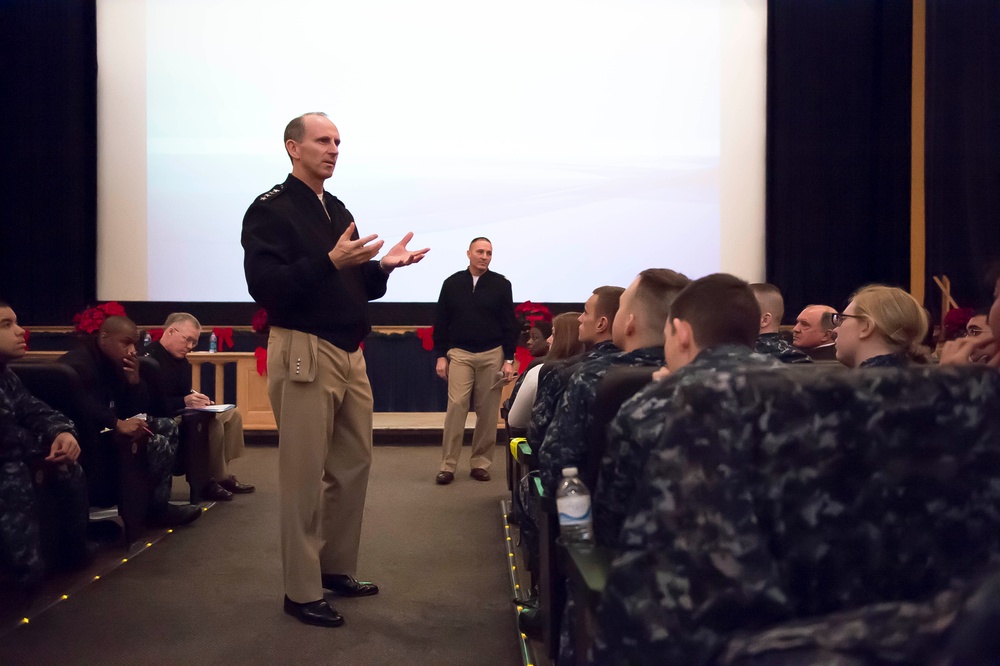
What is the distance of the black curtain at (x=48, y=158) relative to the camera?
7531mm

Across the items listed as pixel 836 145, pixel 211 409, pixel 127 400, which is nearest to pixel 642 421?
pixel 127 400

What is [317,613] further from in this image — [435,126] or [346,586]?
[435,126]

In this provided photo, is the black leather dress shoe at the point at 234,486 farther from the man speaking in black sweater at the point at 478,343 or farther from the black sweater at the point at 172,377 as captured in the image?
the man speaking in black sweater at the point at 478,343

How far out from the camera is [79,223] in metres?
7.60

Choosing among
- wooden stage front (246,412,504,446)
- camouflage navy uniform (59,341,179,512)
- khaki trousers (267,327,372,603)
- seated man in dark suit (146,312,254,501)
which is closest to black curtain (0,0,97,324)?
wooden stage front (246,412,504,446)

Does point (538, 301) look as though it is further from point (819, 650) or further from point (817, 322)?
point (819, 650)

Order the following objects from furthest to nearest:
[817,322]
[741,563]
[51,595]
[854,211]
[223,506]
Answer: [854,211]
[223,506]
[817,322]
[51,595]
[741,563]

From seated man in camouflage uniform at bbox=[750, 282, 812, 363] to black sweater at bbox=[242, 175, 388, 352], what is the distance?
127 cm

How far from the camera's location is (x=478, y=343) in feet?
16.8

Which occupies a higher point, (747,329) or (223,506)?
(747,329)

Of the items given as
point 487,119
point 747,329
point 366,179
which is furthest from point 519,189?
point 747,329

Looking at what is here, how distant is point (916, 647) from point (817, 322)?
2.60m

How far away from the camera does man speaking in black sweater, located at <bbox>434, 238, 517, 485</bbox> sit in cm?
508

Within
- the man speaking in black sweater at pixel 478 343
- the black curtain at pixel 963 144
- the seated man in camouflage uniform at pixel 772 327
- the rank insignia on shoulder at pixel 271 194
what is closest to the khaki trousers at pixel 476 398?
the man speaking in black sweater at pixel 478 343
